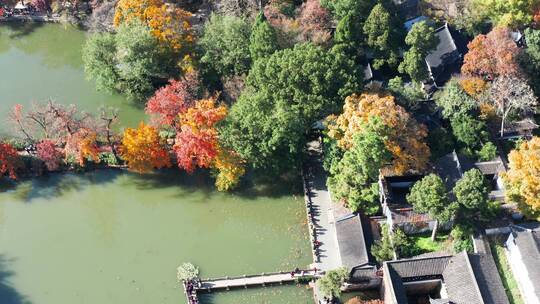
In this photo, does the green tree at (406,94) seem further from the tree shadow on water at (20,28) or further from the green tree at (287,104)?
the tree shadow on water at (20,28)

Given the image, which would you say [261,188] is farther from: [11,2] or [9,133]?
[11,2]

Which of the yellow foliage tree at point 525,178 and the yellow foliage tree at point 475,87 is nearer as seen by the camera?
the yellow foliage tree at point 525,178

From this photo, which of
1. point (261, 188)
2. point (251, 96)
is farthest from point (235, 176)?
point (251, 96)

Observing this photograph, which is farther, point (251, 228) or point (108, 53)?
point (108, 53)

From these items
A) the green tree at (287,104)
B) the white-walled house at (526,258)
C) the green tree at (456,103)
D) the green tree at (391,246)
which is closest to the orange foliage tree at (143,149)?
the green tree at (287,104)

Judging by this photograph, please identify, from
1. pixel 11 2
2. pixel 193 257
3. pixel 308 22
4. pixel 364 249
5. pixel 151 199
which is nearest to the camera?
pixel 364 249
